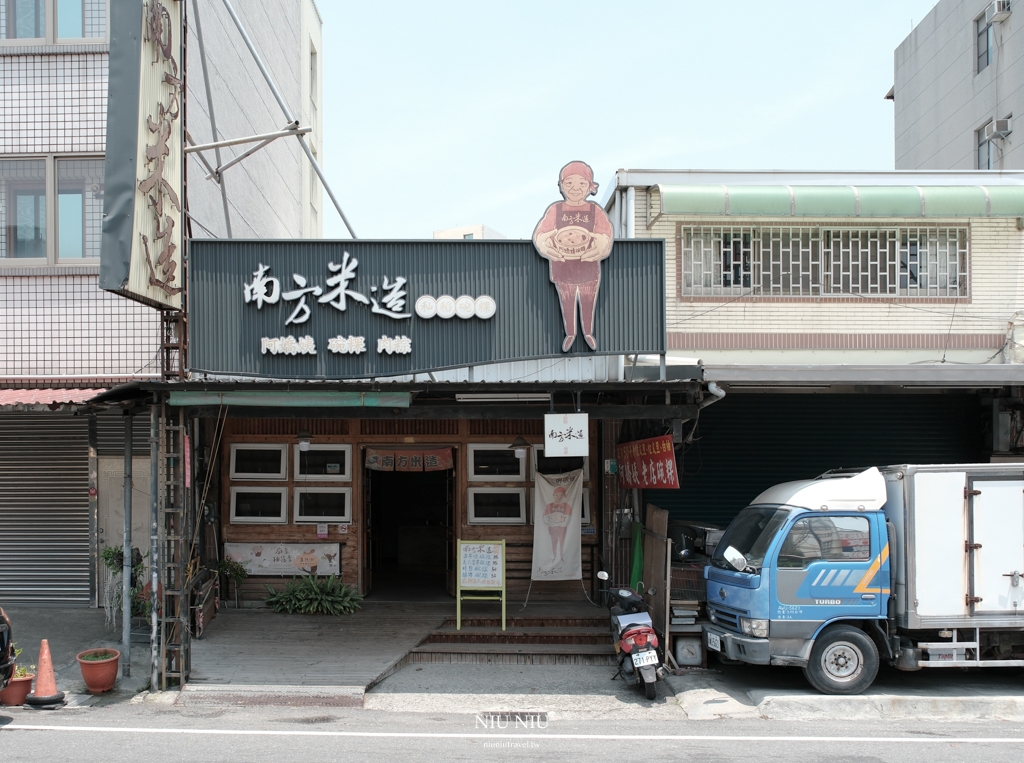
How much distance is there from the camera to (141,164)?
29.1 ft

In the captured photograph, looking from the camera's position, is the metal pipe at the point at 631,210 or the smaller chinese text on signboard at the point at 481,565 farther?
the metal pipe at the point at 631,210

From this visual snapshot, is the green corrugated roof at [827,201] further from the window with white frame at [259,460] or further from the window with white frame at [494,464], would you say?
the window with white frame at [259,460]

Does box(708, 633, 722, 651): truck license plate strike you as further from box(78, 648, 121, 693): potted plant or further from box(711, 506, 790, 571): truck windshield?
box(78, 648, 121, 693): potted plant

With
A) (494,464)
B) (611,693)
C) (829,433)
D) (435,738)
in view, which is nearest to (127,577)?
(435,738)

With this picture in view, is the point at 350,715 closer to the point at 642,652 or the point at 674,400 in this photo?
the point at 642,652

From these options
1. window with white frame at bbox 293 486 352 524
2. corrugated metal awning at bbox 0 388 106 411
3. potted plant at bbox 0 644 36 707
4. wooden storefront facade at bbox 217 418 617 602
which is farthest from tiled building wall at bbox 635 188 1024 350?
potted plant at bbox 0 644 36 707

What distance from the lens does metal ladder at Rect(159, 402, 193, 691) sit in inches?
374

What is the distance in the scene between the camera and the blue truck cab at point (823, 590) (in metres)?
9.19

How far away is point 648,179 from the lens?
46.3 ft

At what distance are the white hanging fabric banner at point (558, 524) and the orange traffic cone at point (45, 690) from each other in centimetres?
674

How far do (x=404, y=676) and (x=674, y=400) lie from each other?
5031 mm

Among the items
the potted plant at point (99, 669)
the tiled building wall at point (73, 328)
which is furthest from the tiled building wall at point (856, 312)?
the potted plant at point (99, 669)

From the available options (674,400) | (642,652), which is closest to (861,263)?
(674,400)

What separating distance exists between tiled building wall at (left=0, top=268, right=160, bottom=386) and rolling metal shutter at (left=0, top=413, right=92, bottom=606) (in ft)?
2.91
